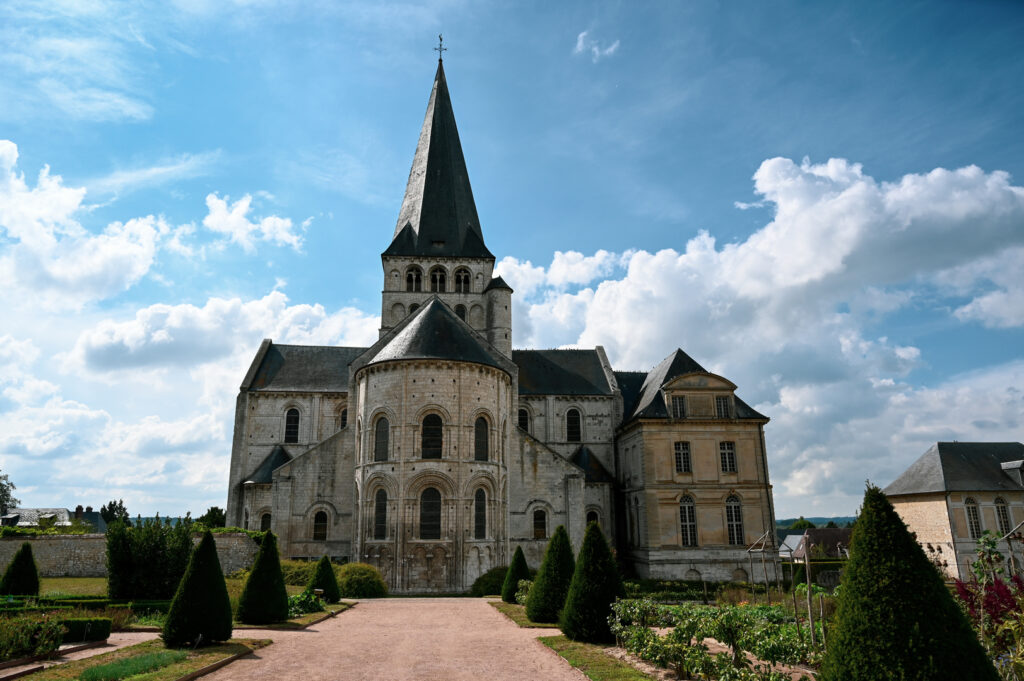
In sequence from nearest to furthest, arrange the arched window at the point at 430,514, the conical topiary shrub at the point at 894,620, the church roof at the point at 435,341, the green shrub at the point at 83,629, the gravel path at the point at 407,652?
the conical topiary shrub at the point at 894,620
the gravel path at the point at 407,652
the green shrub at the point at 83,629
the arched window at the point at 430,514
the church roof at the point at 435,341

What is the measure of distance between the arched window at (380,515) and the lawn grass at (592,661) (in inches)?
569

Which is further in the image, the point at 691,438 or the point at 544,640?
the point at 691,438

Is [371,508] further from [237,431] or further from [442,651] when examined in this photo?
[442,651]

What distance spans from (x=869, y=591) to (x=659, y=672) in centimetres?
559

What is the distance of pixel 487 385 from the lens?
95.6 feet

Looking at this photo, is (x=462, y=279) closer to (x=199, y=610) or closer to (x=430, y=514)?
(x=430, y=514)

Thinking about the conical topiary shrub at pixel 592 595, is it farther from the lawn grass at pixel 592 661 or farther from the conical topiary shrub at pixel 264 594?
the conical topiary shrub at pixel 264 594

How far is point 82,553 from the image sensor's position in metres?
27.4

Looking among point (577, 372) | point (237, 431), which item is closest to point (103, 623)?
point (237, 431)

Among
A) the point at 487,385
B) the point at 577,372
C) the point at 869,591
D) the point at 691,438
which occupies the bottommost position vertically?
the point at 869,591

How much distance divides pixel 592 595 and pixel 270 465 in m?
25.2

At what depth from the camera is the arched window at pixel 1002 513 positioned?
1373 inches

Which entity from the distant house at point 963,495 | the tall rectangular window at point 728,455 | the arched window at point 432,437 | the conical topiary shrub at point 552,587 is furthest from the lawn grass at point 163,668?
the distant house at point 963,495

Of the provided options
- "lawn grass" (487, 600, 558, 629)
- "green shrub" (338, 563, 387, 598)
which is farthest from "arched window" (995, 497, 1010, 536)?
"green shrub" (338, 563, 387, 598)
